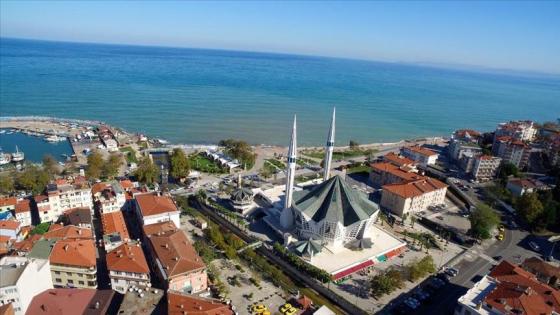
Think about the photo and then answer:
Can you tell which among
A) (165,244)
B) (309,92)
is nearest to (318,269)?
(165,244)

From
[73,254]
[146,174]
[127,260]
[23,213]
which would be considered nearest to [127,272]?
[127,260]

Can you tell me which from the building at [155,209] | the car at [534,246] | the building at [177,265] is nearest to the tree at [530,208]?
the car at [534,246]

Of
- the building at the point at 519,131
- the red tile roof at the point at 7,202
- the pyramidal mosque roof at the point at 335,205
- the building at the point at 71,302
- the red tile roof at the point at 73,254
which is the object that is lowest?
the building at the point at 71,302

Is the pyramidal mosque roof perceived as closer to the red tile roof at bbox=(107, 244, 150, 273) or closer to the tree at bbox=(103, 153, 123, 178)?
the red tile roof at bbox=(107, 244, 150, 273)

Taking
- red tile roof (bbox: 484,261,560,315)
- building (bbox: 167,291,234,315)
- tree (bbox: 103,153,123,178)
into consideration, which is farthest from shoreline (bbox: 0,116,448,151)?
red tile roof (bbox: 484,261,560,315)

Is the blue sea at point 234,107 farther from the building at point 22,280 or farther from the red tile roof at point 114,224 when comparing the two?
the building at point 22,280

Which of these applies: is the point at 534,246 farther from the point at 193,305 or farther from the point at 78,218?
the point at 78,218
